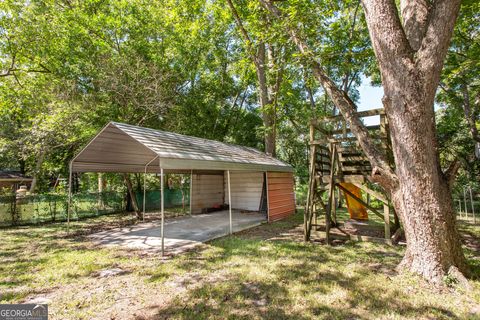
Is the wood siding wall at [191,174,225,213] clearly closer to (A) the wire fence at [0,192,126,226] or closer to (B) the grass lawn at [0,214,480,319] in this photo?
(A) the wire fence at [0,192,126,226]

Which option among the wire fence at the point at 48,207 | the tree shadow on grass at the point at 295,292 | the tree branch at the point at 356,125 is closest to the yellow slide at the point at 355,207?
the tree shadow on grass at the point at 295,292

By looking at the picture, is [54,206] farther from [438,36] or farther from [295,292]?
[438,36]

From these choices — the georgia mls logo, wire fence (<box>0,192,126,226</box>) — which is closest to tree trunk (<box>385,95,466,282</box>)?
the georgia mls logo

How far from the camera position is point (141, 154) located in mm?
8148

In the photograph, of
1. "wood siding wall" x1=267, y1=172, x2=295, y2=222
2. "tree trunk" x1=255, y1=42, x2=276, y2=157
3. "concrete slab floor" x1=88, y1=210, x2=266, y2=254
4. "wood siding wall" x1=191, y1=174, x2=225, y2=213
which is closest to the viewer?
"concrete slab floor" x1=88, y1=210, x2=266, y2=254

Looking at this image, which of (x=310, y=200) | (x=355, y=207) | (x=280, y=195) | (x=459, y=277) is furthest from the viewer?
(x=280, y=195)

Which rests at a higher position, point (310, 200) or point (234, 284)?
point (310, 200)

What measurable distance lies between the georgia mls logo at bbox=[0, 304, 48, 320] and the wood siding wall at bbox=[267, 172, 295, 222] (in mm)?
7497

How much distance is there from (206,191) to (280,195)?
4.18m

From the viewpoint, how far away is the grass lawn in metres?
3.11

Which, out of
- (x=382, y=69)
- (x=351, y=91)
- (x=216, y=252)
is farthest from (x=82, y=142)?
(x=351, y=91)

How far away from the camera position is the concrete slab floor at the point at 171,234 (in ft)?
21.3

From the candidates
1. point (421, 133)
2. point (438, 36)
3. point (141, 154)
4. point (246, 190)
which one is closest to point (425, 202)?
point (421, 133)

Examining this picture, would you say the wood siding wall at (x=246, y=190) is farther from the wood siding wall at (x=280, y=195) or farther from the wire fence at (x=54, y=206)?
the wire fence at (x=54, y=206)
